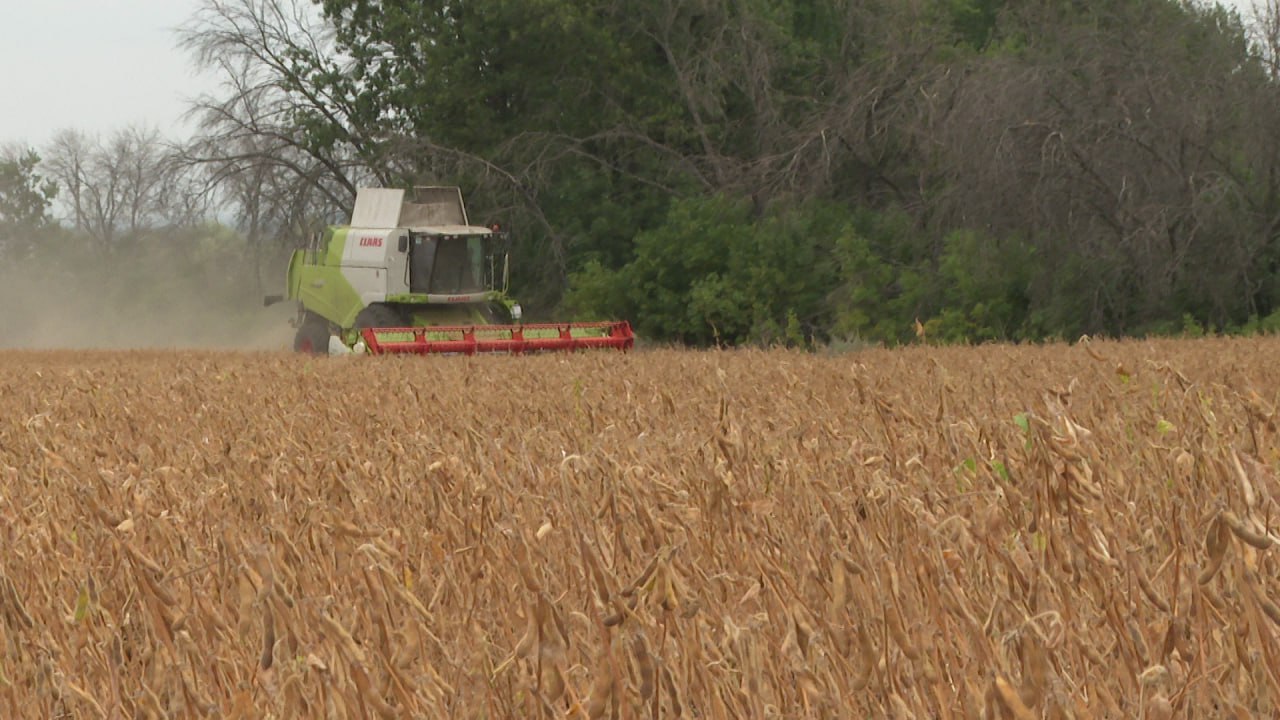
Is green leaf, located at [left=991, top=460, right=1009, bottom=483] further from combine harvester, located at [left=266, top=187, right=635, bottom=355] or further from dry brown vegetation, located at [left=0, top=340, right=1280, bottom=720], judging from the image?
combine harvester, located at [left=266, top=187, right=635, bottom=355]

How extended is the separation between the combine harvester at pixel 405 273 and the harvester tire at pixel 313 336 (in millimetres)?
16

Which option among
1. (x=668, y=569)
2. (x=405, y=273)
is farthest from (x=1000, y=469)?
(x=405, y=273)

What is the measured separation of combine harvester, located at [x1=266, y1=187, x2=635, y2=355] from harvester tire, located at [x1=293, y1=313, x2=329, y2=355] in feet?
0.05

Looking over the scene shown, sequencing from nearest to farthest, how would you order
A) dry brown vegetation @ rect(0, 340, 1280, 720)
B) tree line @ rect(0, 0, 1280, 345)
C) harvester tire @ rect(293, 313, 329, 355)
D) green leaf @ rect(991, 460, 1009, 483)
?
dry brown vegetation @ rect(0, 340, 1280, 720), green leaf @ rect(991, 460, 1009, 483), tree line @ rect(0, 0, 1280, 345), harvester tire @ rect(293, 313, 329, 355)

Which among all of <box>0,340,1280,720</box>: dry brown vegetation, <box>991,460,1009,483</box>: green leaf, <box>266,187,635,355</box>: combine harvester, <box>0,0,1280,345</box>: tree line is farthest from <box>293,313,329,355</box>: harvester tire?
<box>991,460,1009,483</box>: green leaf

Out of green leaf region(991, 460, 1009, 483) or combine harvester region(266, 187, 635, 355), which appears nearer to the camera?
green leaf region(991, 460, 1009, 483)

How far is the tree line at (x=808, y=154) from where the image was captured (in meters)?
20.9

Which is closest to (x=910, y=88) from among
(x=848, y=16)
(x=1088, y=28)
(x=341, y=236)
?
(x=1088, y=28)

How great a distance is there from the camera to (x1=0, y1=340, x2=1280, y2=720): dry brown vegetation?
184 centimetres

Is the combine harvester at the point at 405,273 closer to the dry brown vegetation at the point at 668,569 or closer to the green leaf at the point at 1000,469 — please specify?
the dry brown vegetation at the point at 668,569

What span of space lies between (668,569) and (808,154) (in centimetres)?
2691

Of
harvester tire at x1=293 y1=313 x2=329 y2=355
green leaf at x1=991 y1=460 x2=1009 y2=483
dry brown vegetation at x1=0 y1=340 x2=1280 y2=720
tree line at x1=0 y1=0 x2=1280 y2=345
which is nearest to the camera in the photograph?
dry brown vegetation at x1=0 y1=340 x2=1280 y2=720

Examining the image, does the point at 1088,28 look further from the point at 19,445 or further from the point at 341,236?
the point at 19,445

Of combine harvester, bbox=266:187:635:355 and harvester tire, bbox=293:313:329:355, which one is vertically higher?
combine harvester, bbox=266:187:635:355
